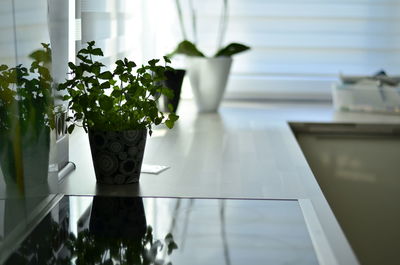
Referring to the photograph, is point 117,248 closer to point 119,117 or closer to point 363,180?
point 119,117

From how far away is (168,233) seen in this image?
1.29m

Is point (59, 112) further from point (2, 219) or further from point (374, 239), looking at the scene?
point (374, 239)

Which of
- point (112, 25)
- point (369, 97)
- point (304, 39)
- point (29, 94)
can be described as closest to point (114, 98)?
point (29, 94)

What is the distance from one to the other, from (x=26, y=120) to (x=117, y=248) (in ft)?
1.01

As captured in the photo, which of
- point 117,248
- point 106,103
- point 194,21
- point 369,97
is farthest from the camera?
point 194,21

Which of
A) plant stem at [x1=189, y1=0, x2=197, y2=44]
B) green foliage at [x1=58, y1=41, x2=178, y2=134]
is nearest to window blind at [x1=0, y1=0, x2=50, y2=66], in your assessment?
green foliage at [x1=58, y1=41, x2=178, y2=134]

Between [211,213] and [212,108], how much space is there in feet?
5.07

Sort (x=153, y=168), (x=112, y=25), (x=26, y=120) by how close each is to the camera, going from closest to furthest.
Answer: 1. (x=26, y=120)
2. (x=153, y=168)
3. (x=112, y=25)

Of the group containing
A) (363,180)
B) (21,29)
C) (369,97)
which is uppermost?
(21,29)

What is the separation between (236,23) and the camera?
3.29 meters

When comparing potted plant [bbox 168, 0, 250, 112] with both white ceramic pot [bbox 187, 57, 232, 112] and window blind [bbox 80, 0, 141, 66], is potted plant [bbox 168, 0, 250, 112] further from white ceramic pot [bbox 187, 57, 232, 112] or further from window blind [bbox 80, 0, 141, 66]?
window blind [bbox 80, 0, 141, 66]

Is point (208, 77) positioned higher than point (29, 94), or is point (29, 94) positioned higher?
point (29, 94)

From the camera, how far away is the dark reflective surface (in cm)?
115

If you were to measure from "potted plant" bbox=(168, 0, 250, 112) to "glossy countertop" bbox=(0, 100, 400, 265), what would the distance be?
7 centimetres
